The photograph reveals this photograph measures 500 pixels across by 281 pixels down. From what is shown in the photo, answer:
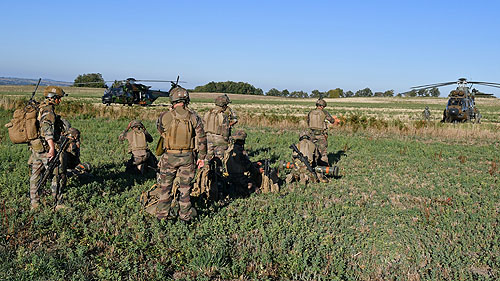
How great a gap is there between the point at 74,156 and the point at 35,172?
120 centimetres

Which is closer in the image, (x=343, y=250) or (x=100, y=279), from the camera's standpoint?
(x=100, y=279)

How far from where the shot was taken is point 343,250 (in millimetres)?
6004

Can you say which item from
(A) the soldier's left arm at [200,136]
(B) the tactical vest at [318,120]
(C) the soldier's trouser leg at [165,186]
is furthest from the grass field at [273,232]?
(B) the tactical vest at [318,120]

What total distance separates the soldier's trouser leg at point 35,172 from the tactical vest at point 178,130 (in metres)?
2.41

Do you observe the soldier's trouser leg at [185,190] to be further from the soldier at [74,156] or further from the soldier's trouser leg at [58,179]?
the soldier at [74,156]

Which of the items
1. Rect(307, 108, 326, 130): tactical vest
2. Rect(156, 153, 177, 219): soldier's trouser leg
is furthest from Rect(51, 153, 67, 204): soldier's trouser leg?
Rect(307, 108, 326, 130): tactical vest

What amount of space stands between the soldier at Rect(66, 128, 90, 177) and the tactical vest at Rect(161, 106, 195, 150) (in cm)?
267

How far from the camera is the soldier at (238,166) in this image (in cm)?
834

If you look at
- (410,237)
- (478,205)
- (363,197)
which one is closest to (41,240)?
(410,237)

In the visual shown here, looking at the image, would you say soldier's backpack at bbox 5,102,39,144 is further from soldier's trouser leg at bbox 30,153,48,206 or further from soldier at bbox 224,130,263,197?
soldier at bbox 224,130,263,197

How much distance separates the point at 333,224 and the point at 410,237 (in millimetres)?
1299

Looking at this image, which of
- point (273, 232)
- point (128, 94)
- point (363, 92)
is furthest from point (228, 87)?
point (273, 232)

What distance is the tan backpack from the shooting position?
630 centimetres

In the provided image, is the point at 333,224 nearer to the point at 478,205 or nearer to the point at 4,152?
the point at 478,205
